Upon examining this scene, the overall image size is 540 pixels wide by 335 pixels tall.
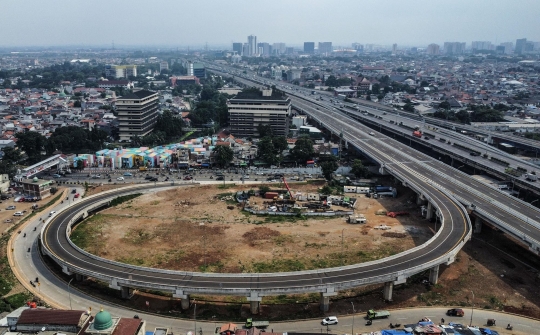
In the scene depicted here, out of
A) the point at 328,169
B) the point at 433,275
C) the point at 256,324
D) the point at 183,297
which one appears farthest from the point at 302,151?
the point at 256,324

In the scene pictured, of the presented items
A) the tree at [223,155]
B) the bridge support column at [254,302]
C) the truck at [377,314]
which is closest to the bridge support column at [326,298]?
the truck at [377,314]

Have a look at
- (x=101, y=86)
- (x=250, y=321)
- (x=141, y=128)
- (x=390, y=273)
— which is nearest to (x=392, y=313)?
(x=390, y=273)

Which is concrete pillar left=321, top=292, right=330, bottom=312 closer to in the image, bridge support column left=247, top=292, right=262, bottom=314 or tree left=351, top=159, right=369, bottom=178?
bridge support column left=247, top=292, right=262, bottom=314

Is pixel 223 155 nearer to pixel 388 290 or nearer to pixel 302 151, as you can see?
pixel 302 151

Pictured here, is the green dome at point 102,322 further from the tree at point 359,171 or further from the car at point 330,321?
the tree at point 359,171

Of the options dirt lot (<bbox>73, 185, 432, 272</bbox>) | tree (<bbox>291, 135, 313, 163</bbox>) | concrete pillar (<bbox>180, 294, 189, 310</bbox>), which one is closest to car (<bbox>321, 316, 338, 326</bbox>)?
dirt lot (<bbox>73, 185, 432, 272</bbox>)

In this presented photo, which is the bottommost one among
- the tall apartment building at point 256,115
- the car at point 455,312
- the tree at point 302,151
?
the car at point 455,312

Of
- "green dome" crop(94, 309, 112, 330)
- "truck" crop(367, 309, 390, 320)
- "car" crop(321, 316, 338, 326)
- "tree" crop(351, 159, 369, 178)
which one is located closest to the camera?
"green dome" crop(94, 309, 112, 330)
